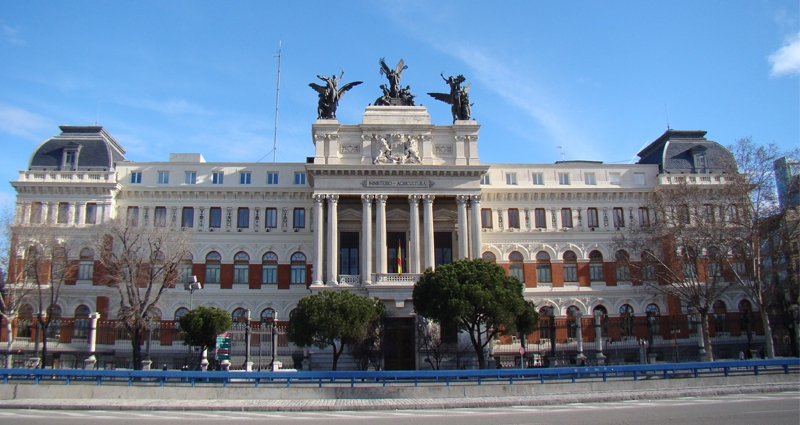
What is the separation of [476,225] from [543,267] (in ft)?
28.0

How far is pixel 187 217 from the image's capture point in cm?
5328

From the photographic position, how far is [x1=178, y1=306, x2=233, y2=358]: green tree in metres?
40.3

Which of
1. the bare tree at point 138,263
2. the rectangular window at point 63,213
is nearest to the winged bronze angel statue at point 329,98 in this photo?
the bare tree at point 138,263

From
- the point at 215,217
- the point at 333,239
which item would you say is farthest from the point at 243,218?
the point at 333,239

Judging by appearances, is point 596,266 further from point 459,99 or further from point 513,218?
point 459,99

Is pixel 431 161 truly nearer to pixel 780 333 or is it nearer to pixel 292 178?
pixel 292 178

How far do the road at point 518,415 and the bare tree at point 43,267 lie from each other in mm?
24671

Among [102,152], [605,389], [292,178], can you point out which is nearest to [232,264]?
[292,178]

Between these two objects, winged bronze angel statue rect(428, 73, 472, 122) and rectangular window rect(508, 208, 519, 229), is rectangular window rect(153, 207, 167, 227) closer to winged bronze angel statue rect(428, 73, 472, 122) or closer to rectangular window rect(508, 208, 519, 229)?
winged bronze angel statue rect(428, 73, 472, 122)

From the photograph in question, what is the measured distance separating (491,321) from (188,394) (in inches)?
761

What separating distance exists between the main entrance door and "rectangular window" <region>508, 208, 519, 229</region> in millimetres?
13315

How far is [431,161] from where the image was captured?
50.7m

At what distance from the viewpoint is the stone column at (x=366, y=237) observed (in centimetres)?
4856

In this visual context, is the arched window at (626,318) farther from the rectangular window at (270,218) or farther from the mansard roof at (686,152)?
the rectangular window at (270,218)
